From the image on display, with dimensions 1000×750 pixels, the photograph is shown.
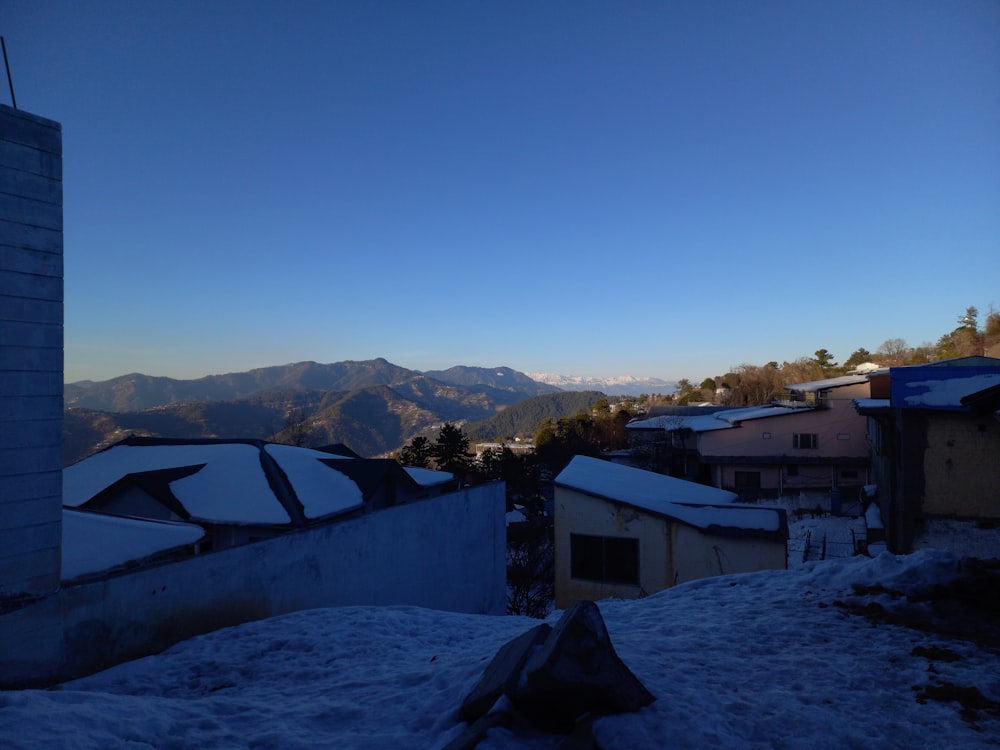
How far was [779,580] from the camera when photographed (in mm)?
7789

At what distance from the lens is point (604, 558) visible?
43.2ft

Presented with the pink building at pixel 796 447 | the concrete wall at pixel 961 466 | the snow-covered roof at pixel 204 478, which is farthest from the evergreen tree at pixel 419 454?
the concrete wall at pixel 961 466

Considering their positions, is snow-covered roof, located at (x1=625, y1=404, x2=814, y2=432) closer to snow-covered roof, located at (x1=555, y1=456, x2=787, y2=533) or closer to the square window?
the square window

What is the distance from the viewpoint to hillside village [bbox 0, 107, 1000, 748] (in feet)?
17.5

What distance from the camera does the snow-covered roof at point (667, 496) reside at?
12167 mm

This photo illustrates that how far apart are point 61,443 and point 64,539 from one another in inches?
95.7

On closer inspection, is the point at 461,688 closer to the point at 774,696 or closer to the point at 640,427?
the point at 774,696

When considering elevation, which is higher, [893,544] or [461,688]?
[461,688]

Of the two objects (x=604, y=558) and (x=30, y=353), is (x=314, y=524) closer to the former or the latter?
(x=604, y=558)

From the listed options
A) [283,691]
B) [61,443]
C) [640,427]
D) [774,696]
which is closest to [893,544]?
[774,696]

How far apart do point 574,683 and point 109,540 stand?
7066mm

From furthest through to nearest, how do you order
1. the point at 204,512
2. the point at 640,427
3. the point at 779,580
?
1. the point at 640,427
2. the point at 204,512
3. the point at 779,580

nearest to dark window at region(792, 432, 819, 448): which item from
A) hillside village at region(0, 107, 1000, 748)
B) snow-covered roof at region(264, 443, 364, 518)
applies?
hillside village at region(0, 107, 1000, 748)

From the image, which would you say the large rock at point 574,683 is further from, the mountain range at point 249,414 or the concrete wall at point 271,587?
the mountain range at point 249,414
